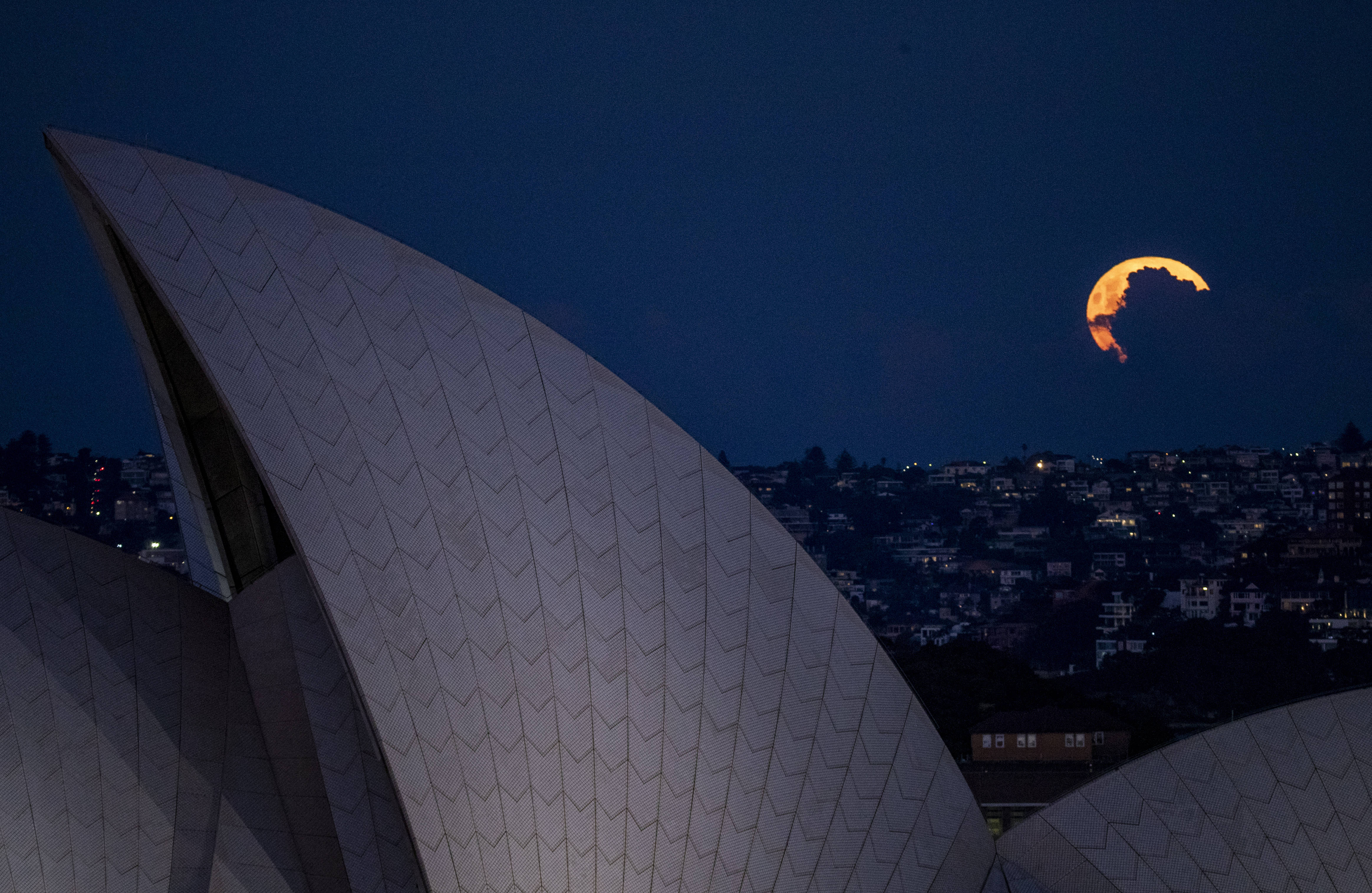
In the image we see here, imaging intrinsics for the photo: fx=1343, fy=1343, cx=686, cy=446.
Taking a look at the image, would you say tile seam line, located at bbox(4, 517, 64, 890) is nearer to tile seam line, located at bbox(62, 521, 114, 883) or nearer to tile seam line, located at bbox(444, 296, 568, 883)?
tile seam line, located at bbox(62, 521, 114, 883)

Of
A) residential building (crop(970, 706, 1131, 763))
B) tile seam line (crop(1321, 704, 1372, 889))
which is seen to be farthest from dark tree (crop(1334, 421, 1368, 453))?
tile seam line (crop(1321, 704, 1372, 889))

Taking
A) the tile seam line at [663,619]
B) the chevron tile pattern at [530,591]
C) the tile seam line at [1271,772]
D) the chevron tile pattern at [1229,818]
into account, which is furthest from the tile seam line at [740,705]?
the tile seam line at [1271,772]

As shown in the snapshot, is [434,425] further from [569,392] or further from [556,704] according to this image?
[556,704]

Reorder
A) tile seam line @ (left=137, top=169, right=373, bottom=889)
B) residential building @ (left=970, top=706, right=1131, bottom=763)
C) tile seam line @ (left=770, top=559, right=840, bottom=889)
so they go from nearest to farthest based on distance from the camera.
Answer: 1. tile seam line @ (left=137, top=169, right=373, bottom=889)
2. tile seam line @ (left=770, top=559, right=840, bottom=889)
3. residential building @ (left=970, top=706, right=1131, bottom=763)

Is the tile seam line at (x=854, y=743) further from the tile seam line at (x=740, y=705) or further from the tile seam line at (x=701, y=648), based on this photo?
the tile seam line at (x=701, y=648)

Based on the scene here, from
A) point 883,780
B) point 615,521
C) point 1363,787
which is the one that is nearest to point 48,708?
point 615,521

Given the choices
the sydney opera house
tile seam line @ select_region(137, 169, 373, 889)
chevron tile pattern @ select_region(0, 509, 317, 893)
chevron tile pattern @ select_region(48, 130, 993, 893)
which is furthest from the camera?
chevron tile pattern @ select_region(0, 509, 317, 893)

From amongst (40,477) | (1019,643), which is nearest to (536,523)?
(1019,643)

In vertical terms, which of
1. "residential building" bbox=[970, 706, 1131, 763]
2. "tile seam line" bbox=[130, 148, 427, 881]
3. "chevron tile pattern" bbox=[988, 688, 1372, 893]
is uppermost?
"residential building" bbox=[970, 706, 1131, 763]
